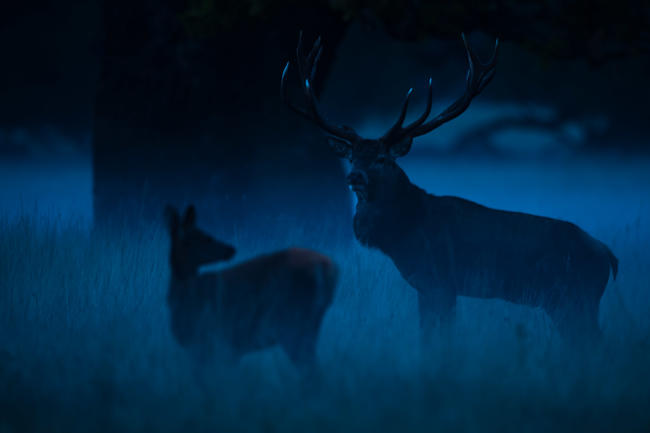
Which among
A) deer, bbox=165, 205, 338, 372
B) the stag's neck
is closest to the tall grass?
deer, bbox=165, 205, 338, 372

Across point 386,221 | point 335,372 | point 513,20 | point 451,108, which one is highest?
point 513,20

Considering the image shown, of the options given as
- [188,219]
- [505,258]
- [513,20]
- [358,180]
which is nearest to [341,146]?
[358,180]

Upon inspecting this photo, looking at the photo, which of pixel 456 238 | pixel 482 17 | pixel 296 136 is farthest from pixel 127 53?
pixel 456 238

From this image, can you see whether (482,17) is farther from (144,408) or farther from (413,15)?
(144,408)

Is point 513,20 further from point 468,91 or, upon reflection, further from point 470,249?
point 470,249

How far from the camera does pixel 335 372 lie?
11.8 feet

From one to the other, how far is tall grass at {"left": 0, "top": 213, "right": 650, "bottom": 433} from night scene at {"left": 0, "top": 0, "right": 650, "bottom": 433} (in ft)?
0.05

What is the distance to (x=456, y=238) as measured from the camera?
4.87 m

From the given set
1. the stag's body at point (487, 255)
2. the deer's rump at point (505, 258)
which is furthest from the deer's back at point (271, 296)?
the deer's rump at point (505, 258)

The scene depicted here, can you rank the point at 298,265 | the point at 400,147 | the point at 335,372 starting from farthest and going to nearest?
1. the point at 400,147
2. the point at 335,372
3. the point at 298,265

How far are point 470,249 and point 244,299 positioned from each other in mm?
1964

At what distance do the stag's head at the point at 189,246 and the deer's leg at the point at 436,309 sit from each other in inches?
66.3

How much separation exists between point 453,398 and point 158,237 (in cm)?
379

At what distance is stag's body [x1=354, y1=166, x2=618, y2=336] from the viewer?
471 centimetres
